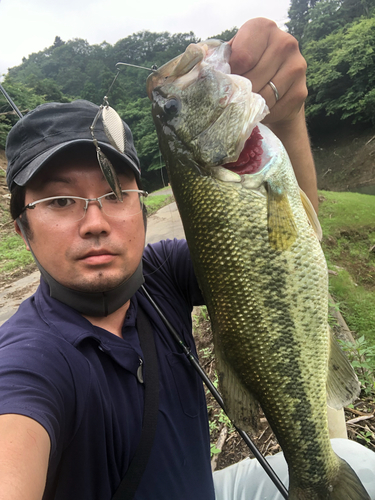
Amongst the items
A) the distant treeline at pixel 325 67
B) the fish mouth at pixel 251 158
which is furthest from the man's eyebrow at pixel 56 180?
the distant treeline at pixel 325 67

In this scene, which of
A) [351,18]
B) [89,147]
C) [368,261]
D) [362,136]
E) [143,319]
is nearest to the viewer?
[89,147]

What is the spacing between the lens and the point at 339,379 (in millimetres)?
1437

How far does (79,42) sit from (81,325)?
70740mm

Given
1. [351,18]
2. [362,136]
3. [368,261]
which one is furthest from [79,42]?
[368,261]

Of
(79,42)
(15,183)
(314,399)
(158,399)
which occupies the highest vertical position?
(79,42)

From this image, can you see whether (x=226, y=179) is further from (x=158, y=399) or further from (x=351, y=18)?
(x=351, y=18)

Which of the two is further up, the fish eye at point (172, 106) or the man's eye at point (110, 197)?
the fish eye at point (172, 106)

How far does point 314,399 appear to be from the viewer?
4.55 feet

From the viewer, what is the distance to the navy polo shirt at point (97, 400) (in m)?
1.02

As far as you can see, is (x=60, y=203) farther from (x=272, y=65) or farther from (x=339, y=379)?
(x=339, y=379)

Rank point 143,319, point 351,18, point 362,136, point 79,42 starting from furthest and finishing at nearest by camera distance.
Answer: point 79,42 < point 351,18 < point 362,136 < point 143,319

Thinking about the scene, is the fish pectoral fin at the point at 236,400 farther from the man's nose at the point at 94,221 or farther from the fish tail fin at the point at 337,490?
the man's nose at the point at 94,221

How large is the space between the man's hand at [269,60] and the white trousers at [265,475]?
6.76 ft

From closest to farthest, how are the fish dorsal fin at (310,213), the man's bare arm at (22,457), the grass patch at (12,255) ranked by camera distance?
the man's bare arm at (22,457) → the fish dorsal fin at (310,213) → the grass patch at (12,255)
